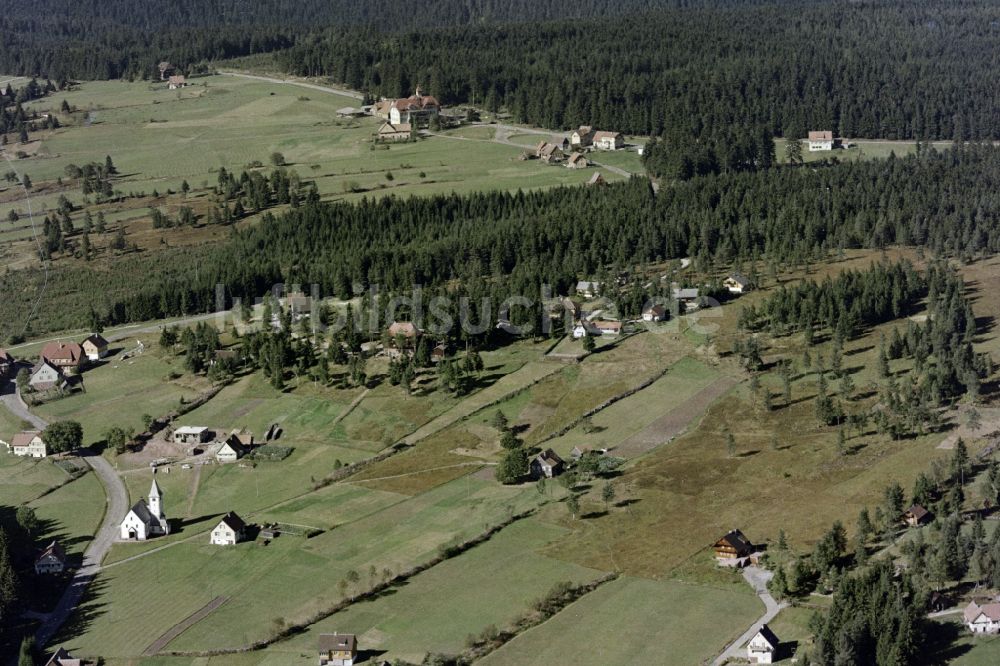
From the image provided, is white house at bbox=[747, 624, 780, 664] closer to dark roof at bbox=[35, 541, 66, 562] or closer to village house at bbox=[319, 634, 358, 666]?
village house at bbox=[319, 634, 358, 666]

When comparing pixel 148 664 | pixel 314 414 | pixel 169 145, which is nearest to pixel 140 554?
pixel 148 664

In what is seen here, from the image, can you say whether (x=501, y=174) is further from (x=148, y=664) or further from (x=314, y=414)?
(x=148, y=664)

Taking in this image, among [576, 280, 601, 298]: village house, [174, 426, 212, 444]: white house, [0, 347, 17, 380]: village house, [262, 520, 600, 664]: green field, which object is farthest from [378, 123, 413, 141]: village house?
[262, 520, 600, 664]: green field

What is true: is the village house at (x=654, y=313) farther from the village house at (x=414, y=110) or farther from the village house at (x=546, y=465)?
the village house at (x=414, y=110)

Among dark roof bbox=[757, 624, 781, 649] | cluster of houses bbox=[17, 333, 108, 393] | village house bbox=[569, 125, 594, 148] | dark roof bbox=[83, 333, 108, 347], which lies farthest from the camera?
village house bbox=[569, 125, 594, 148]

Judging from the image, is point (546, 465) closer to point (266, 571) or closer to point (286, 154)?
point (266, 571)

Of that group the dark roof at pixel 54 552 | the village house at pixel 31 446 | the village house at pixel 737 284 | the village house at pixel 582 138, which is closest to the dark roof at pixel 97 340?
the village house at pixel 31 446

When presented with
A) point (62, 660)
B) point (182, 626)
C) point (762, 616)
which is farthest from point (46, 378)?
point (762, 616)
